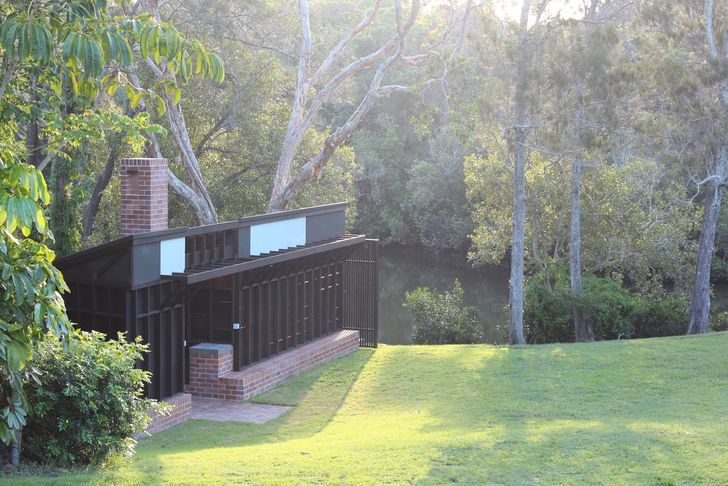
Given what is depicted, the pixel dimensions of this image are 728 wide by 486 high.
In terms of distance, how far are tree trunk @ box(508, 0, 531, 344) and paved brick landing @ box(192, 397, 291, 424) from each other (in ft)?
35.0

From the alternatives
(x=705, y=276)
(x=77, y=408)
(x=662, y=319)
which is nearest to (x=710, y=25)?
(x=705, y=276)

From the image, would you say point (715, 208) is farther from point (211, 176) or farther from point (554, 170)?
point (211, 176)

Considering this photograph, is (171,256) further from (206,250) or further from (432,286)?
(432,286)

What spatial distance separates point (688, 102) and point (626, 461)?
56.6ft

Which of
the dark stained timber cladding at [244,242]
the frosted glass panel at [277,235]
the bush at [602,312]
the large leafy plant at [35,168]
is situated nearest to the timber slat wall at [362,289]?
the frosted glass panel at [277,235]

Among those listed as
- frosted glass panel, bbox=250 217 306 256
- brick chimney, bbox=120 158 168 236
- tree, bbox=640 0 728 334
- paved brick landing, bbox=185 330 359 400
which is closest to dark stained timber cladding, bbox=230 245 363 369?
paved brick landing, bbox=185 330 359 400

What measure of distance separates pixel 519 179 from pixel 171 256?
40.6 feet

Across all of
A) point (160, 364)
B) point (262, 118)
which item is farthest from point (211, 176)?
point (160, 364)

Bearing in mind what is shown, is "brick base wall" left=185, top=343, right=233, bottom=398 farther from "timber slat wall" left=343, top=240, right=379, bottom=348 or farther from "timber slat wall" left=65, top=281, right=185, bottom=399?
"timber slat wall" left=343, top=240, right=379, bottom=348

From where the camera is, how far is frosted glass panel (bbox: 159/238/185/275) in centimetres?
1299

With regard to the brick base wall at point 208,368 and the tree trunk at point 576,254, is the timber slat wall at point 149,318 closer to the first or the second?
the brick base wall at point 208,368

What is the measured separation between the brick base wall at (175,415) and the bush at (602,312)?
14.9 m

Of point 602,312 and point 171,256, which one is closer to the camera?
point 171,256

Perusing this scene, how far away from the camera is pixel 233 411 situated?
14.4 m
